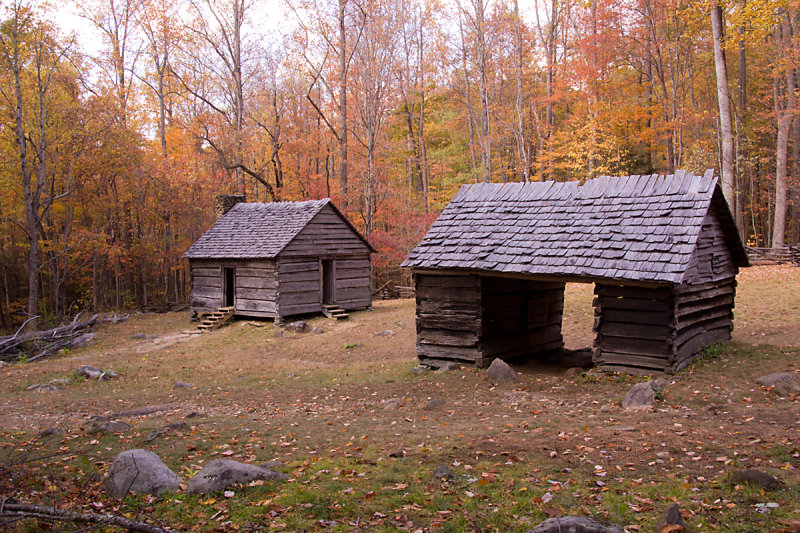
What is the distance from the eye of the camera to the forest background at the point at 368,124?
26516mm

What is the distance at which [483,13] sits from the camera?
2912 centimetres

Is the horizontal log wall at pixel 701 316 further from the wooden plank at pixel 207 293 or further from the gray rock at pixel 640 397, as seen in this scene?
the wooden plank at pixel 207 293

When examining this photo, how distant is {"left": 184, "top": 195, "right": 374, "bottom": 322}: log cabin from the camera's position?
22359 millimetres

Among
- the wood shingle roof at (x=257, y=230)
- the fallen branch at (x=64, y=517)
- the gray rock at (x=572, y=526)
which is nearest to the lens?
the fallen branch at (x=64, y=517)

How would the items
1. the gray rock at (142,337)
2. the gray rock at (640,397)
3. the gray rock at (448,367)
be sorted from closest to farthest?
the gray rock at (640,397) < the gray rock at (448,367) < the gray rock at (142,337)

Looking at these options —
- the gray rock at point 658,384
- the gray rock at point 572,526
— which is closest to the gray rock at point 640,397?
the gray rock at point 658,384

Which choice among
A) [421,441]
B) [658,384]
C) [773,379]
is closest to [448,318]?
[658,384]

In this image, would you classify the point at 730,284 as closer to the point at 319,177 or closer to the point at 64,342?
the point at 64,342

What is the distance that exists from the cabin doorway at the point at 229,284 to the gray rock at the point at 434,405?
16111 mm

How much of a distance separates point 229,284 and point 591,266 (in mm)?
18814

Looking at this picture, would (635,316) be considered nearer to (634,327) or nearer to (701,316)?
(634,327)

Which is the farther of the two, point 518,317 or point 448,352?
point 518,317

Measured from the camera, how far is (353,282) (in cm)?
2439

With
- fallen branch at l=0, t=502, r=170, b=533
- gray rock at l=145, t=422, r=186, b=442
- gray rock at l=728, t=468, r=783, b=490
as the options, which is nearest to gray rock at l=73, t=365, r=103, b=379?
gray rock at l=145, t=422, r=186, b=442
